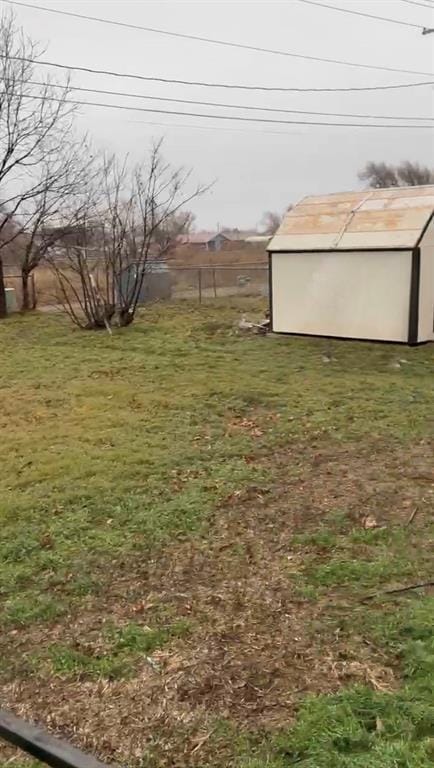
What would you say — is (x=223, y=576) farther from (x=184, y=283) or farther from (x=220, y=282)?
(x=220, y=282)

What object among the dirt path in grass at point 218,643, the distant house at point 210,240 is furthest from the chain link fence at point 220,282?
the distant house at point 210,240

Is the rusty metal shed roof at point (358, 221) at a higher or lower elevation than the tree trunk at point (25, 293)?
higher

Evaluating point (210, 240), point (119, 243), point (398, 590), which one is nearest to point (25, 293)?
point (119, 243)

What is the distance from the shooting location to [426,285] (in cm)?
928

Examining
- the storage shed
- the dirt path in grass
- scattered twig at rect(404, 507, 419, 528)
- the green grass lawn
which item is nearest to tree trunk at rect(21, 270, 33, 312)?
the storage shed

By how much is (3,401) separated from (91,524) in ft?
11.6

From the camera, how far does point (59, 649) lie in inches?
96.0

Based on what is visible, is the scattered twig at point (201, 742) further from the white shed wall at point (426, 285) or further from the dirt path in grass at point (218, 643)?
the white shed wall at point (426, 285)

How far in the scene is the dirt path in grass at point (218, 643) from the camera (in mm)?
2008

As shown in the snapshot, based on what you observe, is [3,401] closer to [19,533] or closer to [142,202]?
[19,533]

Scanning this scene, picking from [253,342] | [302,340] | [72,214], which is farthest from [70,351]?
[72,214]

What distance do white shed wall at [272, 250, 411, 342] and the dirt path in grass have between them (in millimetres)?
6051

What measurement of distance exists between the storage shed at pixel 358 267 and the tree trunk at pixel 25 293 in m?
7.26

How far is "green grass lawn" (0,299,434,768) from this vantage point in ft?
6.53
